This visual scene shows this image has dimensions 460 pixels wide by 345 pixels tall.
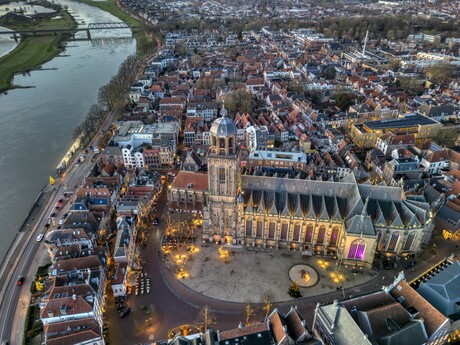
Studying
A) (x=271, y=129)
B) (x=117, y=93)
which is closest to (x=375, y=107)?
(x=271, y=129)

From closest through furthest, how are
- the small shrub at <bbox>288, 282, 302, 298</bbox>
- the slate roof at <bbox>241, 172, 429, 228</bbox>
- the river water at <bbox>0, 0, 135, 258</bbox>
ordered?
the small shrub at <bbox>288, 282, 302, 298</bbox> → the slate roof at <bbox>241, 172, 429, 228</bbox> → the river water at <bbox>0, 0, 135, 258</bbox>

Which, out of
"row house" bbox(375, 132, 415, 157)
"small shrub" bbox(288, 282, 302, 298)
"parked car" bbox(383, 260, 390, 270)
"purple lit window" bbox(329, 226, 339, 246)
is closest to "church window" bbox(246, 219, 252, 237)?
"small shrub" bbox(288, 282, 302, 298)

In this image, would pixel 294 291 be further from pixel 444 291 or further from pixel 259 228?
pixel 444 291

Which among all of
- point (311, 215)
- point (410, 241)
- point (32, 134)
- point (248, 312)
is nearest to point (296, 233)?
point (311, 215)

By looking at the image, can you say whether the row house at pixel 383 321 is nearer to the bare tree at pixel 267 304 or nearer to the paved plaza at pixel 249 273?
the bare tree at pixel 267 304

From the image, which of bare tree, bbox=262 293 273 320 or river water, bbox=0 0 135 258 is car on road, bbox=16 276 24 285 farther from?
bare tree, bbox=262 293 273 320

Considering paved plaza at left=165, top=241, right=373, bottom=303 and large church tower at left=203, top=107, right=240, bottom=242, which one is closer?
large church tower at left=203, top=107, right=240, bottom=242

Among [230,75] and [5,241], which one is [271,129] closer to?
[230,75]
